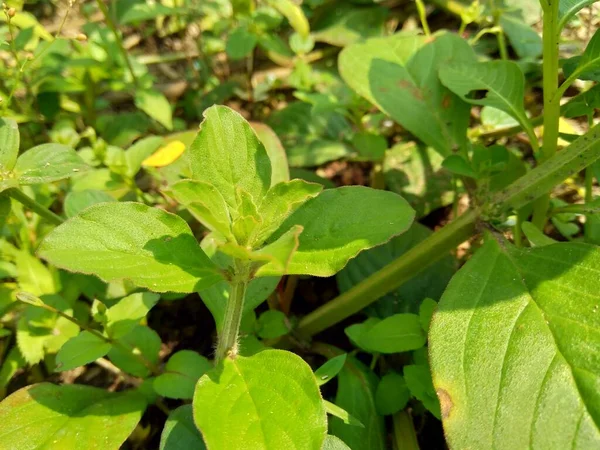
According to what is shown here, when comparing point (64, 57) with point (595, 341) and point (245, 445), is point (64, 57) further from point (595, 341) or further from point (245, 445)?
point (595, 341)

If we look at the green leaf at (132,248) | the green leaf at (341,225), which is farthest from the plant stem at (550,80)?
the green leaf at (132,248)

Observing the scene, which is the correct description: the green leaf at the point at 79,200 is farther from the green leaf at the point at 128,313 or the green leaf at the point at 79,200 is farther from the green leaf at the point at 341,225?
the green leaf at the point at 341,225

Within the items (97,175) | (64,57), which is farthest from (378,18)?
(97,175)

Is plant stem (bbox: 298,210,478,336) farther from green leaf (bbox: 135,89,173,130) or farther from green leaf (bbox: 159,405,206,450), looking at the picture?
green leaf (bbox: 135,89,173,130)

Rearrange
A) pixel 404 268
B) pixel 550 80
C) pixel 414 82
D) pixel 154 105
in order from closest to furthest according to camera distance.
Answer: pixel 550 80
pixel 404 268
pixel 414 82
pixel 154 105

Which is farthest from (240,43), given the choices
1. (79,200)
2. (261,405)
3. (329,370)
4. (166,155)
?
(261,405)

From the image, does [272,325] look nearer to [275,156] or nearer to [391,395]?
[391,395]

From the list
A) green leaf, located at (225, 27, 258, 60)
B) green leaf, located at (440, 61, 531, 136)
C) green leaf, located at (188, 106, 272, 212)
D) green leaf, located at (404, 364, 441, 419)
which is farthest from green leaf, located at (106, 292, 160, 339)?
green leaf, located at (225, 27, 258, 60)
